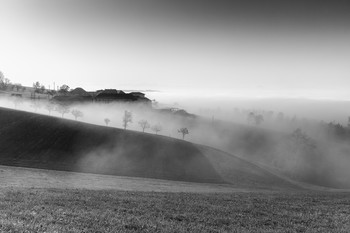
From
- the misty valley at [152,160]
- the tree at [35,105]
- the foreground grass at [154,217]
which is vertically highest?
the foreground grass at [154,217]

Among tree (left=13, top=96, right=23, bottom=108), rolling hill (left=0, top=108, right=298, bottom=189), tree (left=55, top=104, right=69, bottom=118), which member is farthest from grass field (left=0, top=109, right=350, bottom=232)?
tree (left=13, top=96, right=23, bottom=108)

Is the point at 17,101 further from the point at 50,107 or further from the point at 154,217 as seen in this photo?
the point at 154,217

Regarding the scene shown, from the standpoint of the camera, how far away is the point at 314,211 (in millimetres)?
24688

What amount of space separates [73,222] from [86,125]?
117m

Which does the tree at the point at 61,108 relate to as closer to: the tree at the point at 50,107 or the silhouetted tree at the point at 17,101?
the tree at the point at 50,107

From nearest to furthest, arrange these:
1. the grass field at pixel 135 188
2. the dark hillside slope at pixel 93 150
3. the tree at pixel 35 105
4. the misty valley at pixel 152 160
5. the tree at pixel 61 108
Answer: the grass field at pixel 135 188 → the misty valley at pixel 152 160 → the dark hillside slope at pixel 93 150 → the tree at pixel 61 108 → the tree at pixel 35 105

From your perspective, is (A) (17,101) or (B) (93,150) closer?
(B) (93,150)

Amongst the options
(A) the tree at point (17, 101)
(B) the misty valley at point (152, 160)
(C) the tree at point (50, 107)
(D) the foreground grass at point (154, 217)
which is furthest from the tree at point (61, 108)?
(D) the foreground grass at point (154, 217)

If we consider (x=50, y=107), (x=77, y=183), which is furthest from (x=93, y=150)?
(x=50, y=107)

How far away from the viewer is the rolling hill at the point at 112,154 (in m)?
89.4

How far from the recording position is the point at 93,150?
103m

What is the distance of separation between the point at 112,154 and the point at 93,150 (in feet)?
24.2

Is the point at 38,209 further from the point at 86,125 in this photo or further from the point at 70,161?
the point at 86,125

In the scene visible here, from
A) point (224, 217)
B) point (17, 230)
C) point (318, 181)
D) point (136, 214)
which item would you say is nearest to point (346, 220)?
point (224, 217)
